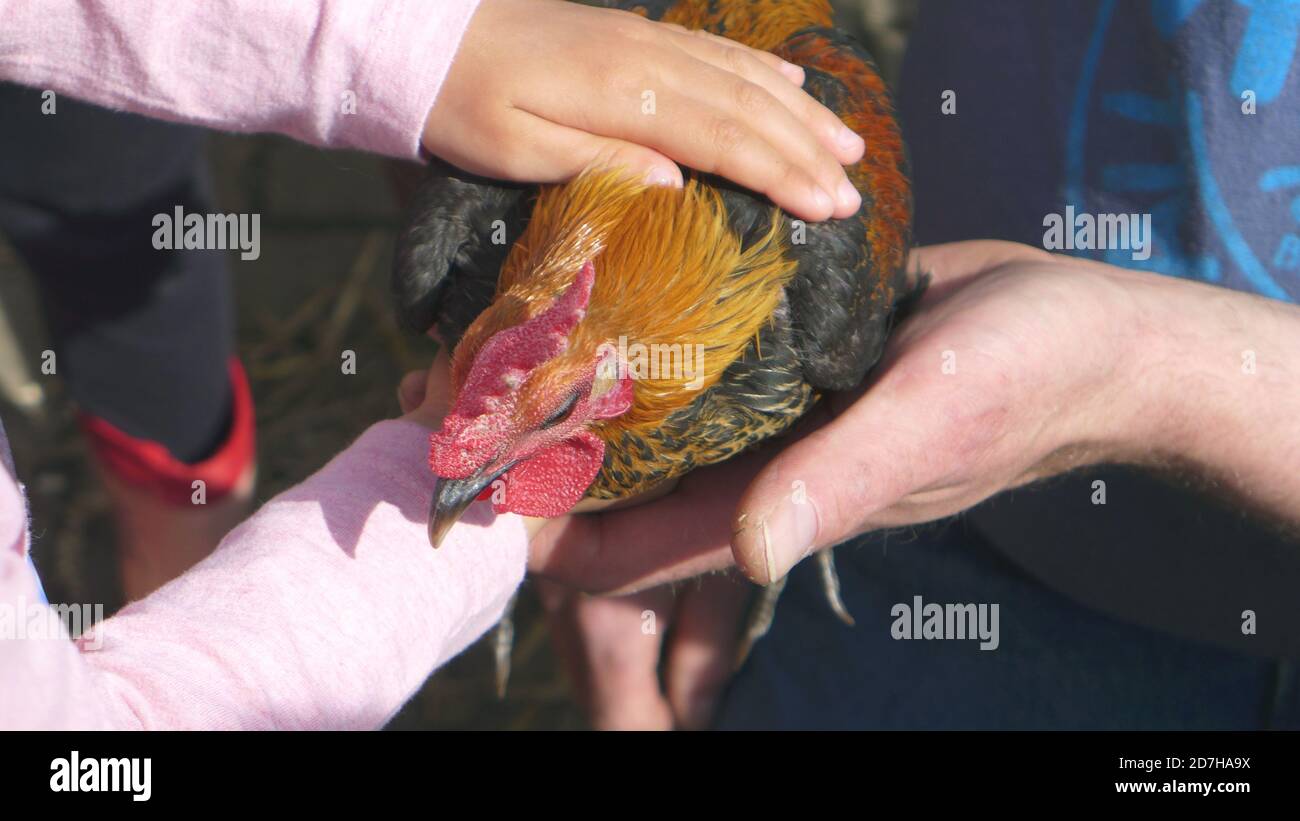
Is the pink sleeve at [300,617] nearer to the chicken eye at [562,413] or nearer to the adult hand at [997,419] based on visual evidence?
the chicken eye at [562,413]

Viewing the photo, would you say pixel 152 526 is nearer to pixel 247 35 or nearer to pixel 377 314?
pixel 377 314

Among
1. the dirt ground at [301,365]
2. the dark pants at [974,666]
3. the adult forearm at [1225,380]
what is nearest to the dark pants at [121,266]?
the dirt ground at [301,365]

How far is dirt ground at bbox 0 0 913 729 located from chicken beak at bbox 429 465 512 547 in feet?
6.84

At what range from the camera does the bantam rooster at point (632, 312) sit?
1.69m

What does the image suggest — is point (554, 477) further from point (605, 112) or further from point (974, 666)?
point (974, 666)

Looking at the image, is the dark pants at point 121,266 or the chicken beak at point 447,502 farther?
the dark pants at point 121,266

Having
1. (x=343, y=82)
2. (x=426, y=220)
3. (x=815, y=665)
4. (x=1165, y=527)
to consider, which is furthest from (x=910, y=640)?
(x=343, y=82)

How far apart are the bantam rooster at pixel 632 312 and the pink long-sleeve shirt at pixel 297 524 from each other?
0.16 metres

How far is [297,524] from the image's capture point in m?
1.63

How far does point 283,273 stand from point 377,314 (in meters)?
0.45

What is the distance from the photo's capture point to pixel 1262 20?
6.18 ft

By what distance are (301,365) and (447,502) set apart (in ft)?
9.83

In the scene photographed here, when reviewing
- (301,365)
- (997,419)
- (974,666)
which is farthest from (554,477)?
(301,365)

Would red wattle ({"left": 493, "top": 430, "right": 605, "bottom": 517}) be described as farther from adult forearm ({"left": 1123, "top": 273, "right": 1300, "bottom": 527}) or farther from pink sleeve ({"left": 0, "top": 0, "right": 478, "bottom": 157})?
adult forearm ({"left": 1123, "top": 273, "right": 1300, "bottom": 527})
